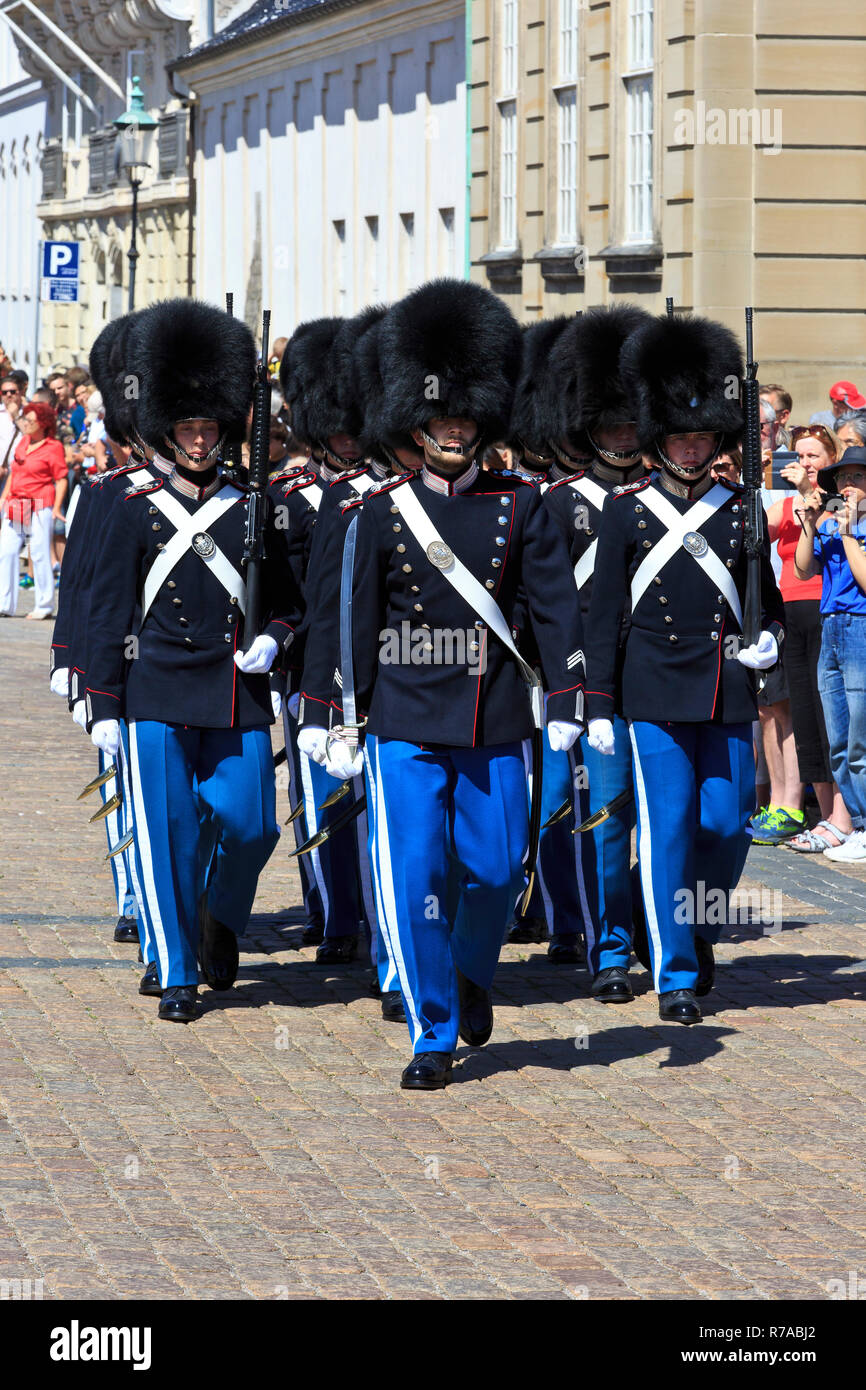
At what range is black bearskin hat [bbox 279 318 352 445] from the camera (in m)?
9.74

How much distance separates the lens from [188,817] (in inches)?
330

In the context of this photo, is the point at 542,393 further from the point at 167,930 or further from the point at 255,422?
the point at 167,930

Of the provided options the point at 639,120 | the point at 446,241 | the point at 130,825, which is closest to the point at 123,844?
the point at 130,825

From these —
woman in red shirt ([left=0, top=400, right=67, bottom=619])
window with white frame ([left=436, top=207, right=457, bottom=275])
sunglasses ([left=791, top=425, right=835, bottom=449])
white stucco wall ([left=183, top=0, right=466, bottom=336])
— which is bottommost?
sunglasses ([left=791, top=425, right=835, bottom=449])

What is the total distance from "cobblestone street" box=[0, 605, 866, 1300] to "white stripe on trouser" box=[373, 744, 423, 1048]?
222 mm

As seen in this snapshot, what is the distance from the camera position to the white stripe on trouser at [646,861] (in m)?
8.29

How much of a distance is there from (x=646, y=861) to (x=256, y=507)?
1.66 metres

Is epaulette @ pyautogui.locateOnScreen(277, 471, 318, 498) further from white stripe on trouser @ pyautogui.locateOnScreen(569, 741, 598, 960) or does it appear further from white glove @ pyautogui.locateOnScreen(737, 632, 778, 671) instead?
white glove @ pyautogui.locateOnScreen(737, 632, 778, 671)

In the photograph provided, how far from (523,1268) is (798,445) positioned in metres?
6.48

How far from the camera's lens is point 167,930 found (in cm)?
832

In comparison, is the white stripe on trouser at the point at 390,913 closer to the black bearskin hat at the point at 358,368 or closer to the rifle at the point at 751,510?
the black bearskin hat at the point at 358,368

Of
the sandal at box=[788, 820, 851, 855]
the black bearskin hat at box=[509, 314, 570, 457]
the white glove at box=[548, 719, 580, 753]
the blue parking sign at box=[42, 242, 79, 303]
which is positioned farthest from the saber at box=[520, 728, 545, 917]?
the blue parking sign at box=[42, 242, 79, 303]

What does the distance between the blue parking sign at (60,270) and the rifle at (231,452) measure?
20857mm

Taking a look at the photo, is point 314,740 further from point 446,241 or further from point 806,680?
point 446,241
